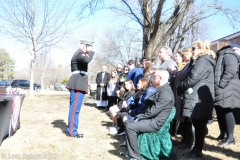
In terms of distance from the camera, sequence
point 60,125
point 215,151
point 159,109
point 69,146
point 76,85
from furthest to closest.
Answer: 1. point 60,125
2. point 76,85
3. point 69,146
4. point 215,151
5. point 159,109

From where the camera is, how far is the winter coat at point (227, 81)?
4156 millimetres

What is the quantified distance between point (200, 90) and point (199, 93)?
45 mm

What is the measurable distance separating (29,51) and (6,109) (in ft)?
35.8

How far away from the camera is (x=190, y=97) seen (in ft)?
12.1

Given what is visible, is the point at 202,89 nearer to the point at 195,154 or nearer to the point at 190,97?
the point at 190,97

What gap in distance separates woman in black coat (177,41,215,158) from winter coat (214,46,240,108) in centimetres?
50

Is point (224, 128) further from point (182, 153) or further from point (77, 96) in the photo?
point (77, 96)

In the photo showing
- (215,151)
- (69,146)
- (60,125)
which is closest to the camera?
(215,151)

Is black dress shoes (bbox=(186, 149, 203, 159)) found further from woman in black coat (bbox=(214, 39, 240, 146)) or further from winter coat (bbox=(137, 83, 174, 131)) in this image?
woman in black coat (bbox=(214, 39, 240, 146))

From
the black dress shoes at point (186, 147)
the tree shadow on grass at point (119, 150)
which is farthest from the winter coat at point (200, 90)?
the tree shadow on grass at point (119, 150)

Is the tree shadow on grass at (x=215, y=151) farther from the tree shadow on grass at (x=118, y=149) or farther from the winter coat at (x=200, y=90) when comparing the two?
the tree shadow on grass at (x=118, y=149)

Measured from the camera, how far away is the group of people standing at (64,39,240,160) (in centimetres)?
352

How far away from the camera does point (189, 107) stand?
3666 mm

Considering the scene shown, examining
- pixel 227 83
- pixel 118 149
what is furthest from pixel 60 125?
pixel 227 83
